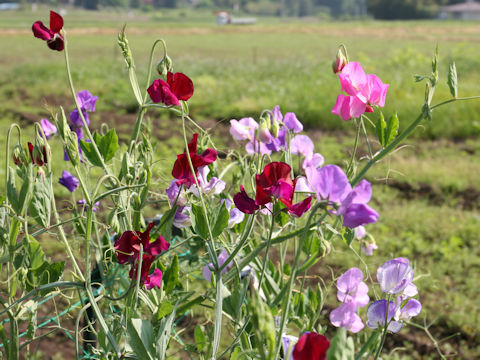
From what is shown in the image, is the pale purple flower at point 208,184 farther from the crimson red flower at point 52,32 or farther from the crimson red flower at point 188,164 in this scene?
the crimson red flower at point 52,32

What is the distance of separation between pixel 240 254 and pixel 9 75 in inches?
357

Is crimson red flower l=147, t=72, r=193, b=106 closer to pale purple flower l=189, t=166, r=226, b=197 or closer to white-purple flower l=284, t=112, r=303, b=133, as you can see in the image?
pale purple flower l=189, t=166, r=226, b=197

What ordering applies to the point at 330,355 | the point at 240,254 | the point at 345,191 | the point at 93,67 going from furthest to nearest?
1. the point at 93,67
2. the point at 240,254
3. the point at 345,191
4. the point at 330,355

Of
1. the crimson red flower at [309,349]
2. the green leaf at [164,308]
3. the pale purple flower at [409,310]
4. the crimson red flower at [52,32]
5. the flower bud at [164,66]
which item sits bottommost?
the pale purple flower at [409,310]

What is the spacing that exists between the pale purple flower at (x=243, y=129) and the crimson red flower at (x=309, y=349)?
559mm

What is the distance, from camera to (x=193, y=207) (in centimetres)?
72

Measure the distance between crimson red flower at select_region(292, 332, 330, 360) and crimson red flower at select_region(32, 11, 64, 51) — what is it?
0.53 metres

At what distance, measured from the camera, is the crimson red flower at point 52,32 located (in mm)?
761

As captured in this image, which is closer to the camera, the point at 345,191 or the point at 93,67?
the point at 345,191

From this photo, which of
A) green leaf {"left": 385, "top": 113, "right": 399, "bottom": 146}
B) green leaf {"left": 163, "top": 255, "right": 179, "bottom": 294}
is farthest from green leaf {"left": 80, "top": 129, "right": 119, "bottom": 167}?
green leaf {"left": 385, "top": 113, "right": 399, "bottom": 146}

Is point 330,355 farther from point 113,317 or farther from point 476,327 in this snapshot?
point 476,327

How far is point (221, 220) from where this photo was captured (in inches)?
28.9

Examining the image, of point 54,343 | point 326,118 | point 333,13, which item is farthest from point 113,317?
point 333,13

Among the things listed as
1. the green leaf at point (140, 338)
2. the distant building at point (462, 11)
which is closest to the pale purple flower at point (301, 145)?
the green leaf at point (140, 338)
